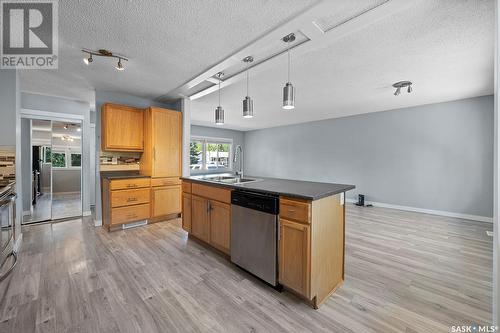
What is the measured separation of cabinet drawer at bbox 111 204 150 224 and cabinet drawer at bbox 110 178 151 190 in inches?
13.8

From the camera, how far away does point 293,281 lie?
5.48 ft

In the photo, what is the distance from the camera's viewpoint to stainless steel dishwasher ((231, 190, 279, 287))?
1797 mm

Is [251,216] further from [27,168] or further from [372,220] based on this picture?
[27,168]

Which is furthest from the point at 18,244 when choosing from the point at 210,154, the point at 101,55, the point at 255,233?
the point at 210,154

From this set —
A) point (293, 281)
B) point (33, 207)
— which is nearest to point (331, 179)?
point (293, 281)

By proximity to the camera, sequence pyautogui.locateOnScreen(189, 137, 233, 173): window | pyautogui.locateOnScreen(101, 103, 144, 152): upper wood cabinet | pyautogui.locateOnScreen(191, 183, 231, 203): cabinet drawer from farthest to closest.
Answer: pyautogui.locateOnScreen(189, 137, 233, 173): window → pyautogui.locateOnScreen(101, 103, 144, 152): upper wood cabinet → pyautogui.locateOnScreen(191, 183, 231, 203): cabinet drawer

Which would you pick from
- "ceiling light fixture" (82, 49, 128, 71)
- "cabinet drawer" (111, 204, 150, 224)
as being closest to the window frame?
"cabinet drawer" (111, 204, 150, 224)

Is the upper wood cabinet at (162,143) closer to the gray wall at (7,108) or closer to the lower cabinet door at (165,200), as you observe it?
the lower cabinet door at (165,200)

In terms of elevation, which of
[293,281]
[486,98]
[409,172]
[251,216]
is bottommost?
[293,281]

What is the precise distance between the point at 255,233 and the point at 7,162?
10.7 ft

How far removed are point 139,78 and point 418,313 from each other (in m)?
4.26

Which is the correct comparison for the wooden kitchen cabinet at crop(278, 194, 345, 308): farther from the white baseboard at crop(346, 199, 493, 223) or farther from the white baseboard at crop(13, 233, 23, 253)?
the white baseboard at crop(346, 199, 493, 223)

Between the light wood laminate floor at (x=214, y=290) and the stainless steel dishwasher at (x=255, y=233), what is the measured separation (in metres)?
0.17

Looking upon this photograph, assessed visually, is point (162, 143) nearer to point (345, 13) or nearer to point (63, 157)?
point (63, 157)
